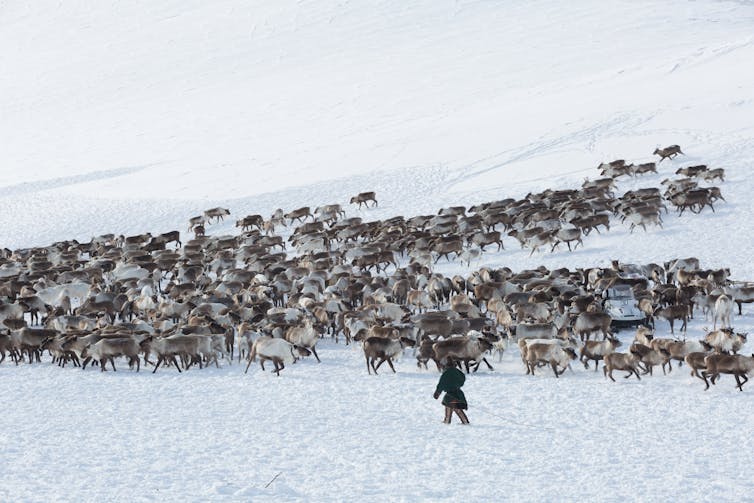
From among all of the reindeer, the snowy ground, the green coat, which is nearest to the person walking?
the green coat

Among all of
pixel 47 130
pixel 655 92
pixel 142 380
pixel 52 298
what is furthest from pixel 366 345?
pixel 47 130

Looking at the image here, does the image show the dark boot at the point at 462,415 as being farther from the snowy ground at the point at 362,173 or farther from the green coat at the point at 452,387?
the snowy ground at the point at 362,173

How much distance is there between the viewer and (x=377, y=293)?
21.9 metres

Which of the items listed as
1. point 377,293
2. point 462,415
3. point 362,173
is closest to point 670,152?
point 362,173

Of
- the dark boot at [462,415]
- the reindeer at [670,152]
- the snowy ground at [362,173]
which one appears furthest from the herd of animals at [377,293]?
the dark boot at [462,415]

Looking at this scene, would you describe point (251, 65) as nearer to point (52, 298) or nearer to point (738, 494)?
point (52, 298)

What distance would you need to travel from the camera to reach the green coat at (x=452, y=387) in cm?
1292

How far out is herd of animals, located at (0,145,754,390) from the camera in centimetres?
1694

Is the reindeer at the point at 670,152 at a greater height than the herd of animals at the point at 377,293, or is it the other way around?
the reindeer at the point at 670,152

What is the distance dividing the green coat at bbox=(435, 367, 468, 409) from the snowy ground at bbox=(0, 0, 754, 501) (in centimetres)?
45

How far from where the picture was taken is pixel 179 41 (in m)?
84.3

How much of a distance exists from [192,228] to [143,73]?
149 feet

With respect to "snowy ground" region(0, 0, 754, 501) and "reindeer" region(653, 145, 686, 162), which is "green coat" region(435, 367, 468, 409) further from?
"reindeer" region(653, 145, 686, 162)

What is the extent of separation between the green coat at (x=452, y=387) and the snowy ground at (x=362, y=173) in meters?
0.45
